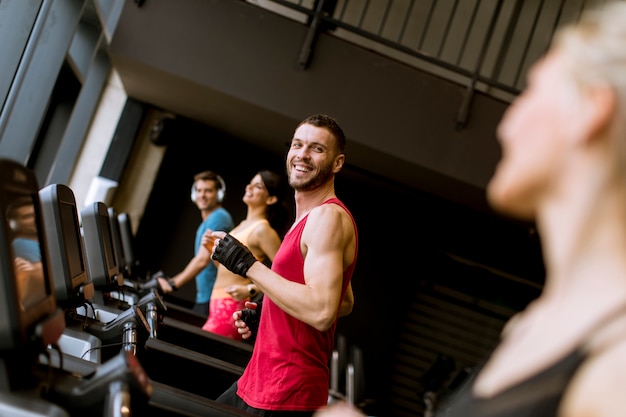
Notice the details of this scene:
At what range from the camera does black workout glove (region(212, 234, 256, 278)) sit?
7.48 feet

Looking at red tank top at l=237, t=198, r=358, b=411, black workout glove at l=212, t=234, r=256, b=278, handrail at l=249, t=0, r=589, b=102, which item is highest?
handrail at l=249, t=0, r=589, b=102

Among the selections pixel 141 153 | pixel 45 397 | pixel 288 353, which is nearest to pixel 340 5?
pixel 141 153

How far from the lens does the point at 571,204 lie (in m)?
0.79

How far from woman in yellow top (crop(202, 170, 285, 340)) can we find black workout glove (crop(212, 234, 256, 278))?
1.22 m

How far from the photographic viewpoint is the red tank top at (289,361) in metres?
2.27

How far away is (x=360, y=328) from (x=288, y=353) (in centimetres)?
670

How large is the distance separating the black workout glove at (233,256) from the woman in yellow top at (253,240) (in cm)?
122

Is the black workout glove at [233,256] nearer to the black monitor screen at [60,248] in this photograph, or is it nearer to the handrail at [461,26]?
the black monitor screen at [60,248]

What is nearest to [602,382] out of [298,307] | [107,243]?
[298,307]

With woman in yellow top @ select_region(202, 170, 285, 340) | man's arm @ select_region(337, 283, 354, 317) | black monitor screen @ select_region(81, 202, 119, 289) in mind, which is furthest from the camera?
woman in yellow top @ select_region(202, 170, 285, 340)

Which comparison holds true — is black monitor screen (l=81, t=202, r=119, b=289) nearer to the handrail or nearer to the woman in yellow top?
the woman in yellow top

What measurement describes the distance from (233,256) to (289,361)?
33 centimetres

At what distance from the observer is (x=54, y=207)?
218 cm

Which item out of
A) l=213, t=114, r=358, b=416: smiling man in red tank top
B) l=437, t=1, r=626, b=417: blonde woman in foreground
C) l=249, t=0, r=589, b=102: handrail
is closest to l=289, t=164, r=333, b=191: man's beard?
l=213, t=114, r=358, b=416: smiling man in red tank top
